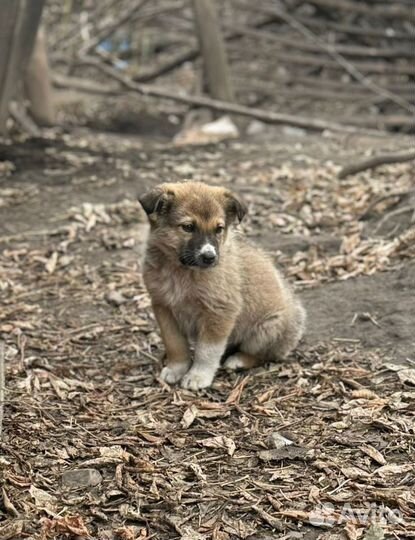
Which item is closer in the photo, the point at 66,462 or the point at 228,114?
the point at 66,462

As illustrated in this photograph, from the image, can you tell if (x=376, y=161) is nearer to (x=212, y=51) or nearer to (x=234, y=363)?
(x=234, y=363)

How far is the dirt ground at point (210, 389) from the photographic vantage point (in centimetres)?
367

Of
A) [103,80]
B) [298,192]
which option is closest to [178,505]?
[298,192]

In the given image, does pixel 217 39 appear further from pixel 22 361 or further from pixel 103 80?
pixel 22 361

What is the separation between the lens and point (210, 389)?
203 inches

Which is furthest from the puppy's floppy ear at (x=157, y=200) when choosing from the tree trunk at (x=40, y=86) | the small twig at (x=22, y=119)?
→ the tree trunk at (x=40, y=86)

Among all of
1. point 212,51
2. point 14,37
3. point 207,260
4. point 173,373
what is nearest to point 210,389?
point 173,373

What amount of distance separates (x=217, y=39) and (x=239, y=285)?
6813 millimetres

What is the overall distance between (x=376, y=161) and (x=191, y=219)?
3848mm

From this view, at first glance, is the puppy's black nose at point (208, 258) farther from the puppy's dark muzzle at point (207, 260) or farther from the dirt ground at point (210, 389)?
the dirt ground at point (210, 389)

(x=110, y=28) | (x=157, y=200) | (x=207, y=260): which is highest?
(x=110, y=28)

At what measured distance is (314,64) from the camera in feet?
45.0

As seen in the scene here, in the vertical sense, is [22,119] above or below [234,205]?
below

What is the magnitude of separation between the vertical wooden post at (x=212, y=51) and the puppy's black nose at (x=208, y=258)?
7050mm
